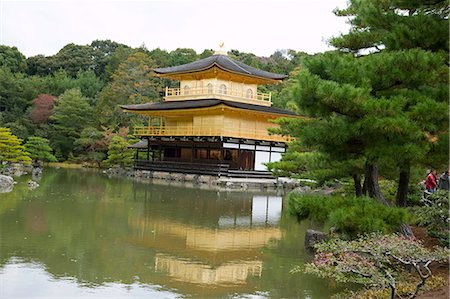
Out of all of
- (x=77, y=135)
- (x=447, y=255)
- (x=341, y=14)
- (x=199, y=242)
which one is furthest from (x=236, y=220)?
(x=77, y=135)

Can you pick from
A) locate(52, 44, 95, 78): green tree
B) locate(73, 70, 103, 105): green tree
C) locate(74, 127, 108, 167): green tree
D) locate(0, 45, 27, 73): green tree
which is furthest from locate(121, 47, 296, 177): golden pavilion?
locate(52, 44, 95, 78): green tree

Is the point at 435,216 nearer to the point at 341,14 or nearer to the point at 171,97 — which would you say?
the point at 341,14

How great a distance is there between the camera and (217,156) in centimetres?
2555

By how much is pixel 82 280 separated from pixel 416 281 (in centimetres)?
370

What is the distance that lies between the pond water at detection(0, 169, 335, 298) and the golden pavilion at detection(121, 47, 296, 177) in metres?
11.1

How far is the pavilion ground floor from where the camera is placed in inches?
940

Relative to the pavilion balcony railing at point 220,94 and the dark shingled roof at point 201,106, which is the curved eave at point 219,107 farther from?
the pavilion balcony railing at point 220,94

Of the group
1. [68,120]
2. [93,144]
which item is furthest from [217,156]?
[68,120]

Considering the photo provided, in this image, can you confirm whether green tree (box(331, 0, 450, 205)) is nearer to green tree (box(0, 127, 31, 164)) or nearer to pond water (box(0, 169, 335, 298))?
pond water (box(0, 169, 335, 298))

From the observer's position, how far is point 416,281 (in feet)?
18.3

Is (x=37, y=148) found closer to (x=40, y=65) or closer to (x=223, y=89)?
(x=223, y=89)

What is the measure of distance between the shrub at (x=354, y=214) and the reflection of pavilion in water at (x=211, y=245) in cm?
122

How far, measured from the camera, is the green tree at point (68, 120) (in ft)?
109

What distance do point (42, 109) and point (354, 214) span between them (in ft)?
106
